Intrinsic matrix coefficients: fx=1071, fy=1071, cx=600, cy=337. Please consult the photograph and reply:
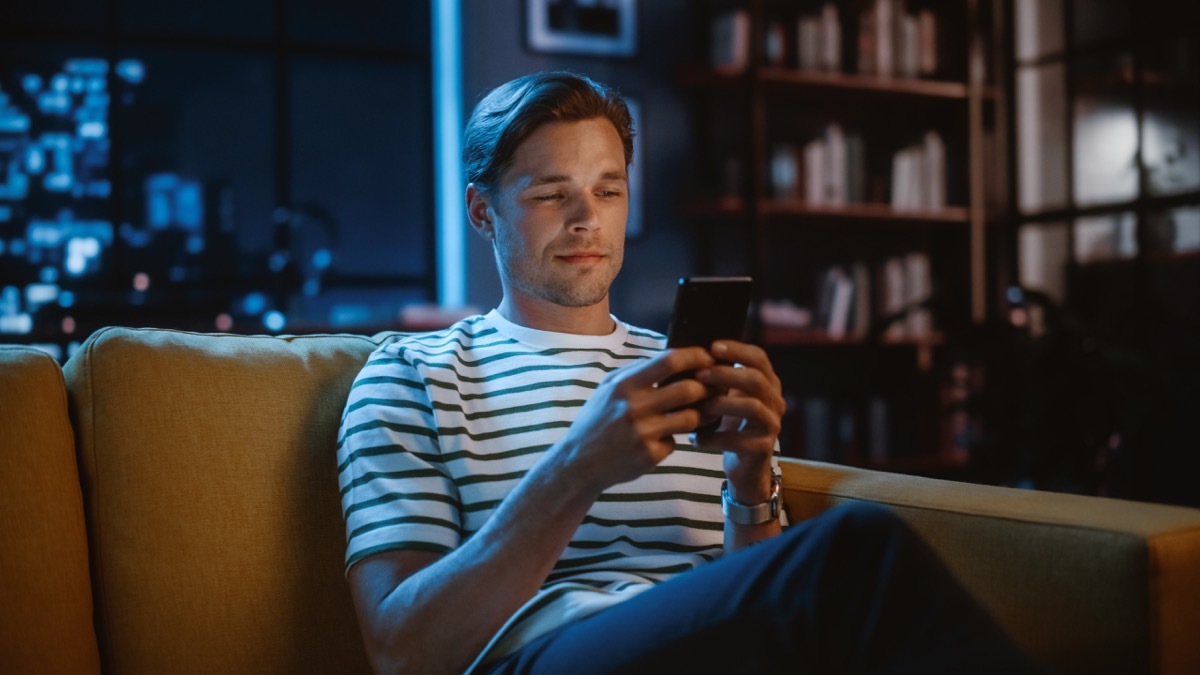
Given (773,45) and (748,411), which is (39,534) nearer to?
(748,411)

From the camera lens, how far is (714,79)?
159 inches

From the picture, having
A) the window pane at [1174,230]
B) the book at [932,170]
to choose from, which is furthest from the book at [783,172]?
the window pane at [1174,230]

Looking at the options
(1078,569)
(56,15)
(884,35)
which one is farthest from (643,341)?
(56,15)

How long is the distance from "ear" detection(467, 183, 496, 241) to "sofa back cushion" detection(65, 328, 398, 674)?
0.35 metres

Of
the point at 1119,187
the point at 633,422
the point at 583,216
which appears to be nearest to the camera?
the point at 633,422

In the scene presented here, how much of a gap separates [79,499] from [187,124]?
381 centimetres

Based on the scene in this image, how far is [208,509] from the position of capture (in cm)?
127

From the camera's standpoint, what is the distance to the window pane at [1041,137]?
4500mm

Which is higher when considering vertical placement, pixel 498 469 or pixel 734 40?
pixel 734 40

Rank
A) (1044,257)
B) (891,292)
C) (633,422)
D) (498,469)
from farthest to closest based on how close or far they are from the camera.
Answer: (1044,257) < (891,292) < (498,469) < (633,422)

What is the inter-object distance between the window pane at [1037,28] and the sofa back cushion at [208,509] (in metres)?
4.11

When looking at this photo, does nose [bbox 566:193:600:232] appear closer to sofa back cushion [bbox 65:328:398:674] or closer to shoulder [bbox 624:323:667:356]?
shoulder [bbox 624:323:667:356]

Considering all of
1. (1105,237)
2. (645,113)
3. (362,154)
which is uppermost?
(645,113)

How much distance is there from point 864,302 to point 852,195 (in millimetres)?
432
